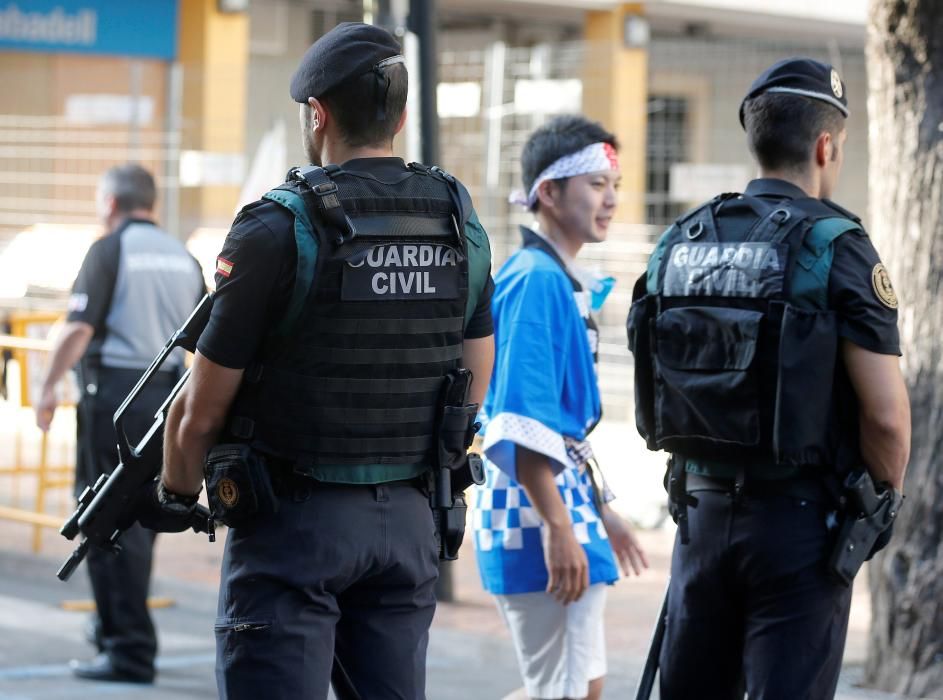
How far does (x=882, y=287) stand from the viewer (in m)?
3.27

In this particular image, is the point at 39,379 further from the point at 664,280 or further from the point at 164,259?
the point at 664,280

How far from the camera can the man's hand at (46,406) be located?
6.39 metres

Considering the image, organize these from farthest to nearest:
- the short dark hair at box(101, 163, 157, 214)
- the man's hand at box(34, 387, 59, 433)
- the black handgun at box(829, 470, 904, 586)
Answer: the man's hand at box(34, 387, 59, 433) < the short dark hair at box(101, 163, 157, 214) < the black handgun at box(829, 470, 904, 586)

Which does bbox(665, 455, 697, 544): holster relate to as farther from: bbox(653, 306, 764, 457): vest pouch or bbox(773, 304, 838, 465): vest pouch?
bbox(773, 304, 838, 465): vest pouch

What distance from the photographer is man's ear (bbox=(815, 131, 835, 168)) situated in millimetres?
3502


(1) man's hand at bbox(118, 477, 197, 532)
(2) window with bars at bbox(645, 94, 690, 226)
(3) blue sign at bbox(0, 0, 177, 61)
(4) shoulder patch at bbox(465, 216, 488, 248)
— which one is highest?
(3) blue sign at bbox(0, 0, 177, 61)

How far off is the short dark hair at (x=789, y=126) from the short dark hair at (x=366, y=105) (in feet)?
2.92

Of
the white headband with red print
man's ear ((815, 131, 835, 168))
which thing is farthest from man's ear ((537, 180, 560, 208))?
man's ear ((815, 131, 835, 168))

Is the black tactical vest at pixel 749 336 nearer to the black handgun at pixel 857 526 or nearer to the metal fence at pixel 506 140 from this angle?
the black handgun at pixel 857 526

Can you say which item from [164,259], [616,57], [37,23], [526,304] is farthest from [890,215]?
[37,23]

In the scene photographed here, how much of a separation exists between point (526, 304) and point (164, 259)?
2.57m

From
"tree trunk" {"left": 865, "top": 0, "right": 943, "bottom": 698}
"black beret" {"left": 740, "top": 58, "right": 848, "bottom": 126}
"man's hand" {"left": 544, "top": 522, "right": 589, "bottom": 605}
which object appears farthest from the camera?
"tree trunk" {"left": 865, "top": 0, "right": 943, "bottom": 698}

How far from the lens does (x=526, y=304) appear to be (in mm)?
4070

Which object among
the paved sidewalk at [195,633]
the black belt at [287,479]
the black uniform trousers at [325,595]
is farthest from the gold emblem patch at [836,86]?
the paved sidewalk at [195,633]
